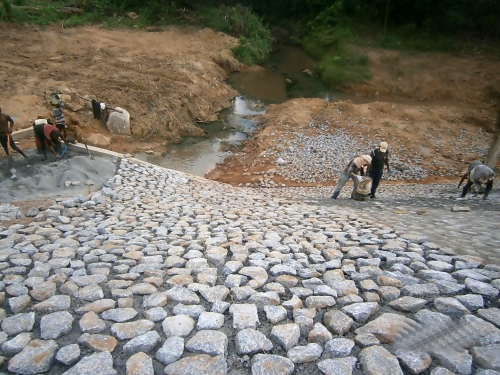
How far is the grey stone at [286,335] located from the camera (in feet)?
9.66

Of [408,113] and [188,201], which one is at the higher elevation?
[408,113]

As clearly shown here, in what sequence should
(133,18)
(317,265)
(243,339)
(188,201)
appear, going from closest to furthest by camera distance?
1. (243,339)
2. (317,265)
3. (188,201)
4. (133,18)

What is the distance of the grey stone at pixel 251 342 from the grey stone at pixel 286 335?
8 centimetres

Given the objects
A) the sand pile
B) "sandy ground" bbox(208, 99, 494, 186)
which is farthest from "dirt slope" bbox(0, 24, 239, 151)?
the sand pile

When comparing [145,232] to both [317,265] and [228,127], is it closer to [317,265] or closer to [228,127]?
[317,265]

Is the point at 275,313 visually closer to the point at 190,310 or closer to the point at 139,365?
the point at 190,310

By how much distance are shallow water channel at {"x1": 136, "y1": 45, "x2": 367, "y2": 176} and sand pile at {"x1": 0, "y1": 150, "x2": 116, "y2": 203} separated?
408cm

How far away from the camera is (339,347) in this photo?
2.88m

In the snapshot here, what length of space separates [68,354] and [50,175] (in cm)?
634

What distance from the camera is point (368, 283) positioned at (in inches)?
148

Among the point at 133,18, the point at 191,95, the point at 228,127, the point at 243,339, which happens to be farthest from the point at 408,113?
the point at 133,18

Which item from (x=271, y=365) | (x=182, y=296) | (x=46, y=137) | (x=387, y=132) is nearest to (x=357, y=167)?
(x=182, y=296)

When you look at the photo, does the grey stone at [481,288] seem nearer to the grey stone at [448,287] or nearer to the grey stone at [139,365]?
the grey stone at [448,287]

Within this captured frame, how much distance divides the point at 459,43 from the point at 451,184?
17.0 meters
